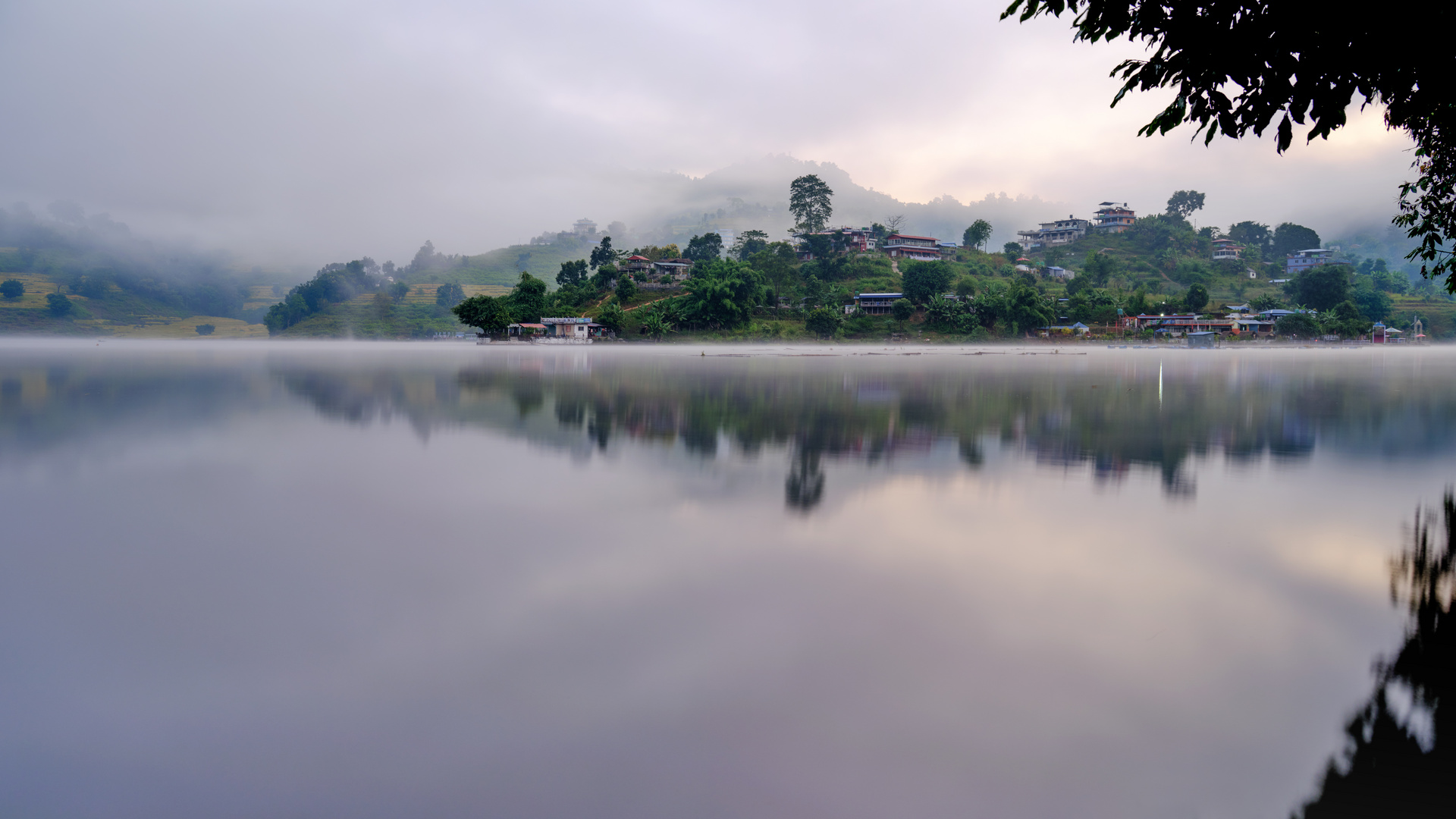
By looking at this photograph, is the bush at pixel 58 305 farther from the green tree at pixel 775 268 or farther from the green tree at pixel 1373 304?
the green tree at pixel 1373 304

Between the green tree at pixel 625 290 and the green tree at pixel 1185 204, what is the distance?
73.1 meters

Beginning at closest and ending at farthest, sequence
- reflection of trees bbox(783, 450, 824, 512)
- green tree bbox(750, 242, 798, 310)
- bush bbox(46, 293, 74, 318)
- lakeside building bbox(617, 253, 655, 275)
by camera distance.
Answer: reflection of trees bbox(783, 450, 824, 512), green tree bbox(750, 242, 798, 310), lakeside building bbox(617, 253, 655, 275), bush bbox(46, 293, 74, 318)

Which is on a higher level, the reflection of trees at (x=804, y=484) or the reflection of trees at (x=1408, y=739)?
the reflection of trees at (x=804, y=484)

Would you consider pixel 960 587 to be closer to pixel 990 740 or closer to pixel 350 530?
pixel 990 740

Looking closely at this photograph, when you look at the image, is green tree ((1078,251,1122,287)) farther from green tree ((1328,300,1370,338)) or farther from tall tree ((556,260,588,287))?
tall tree ((556,260,588,287))

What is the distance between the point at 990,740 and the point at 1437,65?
13.5ft

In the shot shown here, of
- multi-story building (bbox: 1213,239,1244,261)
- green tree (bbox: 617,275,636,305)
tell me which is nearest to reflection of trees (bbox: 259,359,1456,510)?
green tree (bbox: 617,275,636,305)

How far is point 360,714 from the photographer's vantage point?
2.85 m

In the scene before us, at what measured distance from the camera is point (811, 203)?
8038 centimetres

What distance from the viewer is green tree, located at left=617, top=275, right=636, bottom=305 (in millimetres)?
64938

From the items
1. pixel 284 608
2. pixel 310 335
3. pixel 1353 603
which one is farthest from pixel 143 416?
pixel 310 335

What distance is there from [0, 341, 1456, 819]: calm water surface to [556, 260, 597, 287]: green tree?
6564 centimetres

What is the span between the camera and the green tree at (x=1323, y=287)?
6562 centimetres

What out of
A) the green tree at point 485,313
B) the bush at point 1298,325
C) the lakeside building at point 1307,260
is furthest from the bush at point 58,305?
the lakeside building at point 1307,260
